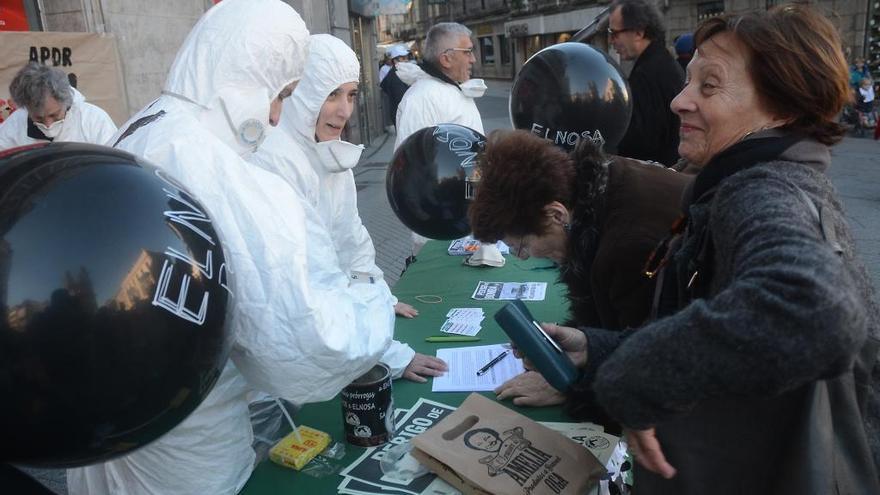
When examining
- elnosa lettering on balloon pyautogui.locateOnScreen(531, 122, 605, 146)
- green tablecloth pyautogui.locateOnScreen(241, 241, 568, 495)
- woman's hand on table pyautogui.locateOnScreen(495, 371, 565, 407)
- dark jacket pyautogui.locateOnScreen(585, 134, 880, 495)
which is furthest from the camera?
elnosa lettering on balloon pyautogui.locateOnScreen(531, 122, 605, 146)

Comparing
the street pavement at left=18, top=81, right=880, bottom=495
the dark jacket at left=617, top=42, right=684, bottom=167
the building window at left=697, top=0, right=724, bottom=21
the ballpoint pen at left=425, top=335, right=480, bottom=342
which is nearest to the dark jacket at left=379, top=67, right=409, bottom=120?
the street pavement at left=18, top=81, right=880, bottom=495

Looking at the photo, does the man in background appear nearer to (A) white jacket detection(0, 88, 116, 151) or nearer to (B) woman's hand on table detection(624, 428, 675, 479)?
(A) white jacket detection(0, 88, 116, 151)

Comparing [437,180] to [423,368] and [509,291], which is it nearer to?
[509,291]

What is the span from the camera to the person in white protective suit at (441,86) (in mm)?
4000

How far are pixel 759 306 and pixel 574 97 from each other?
7.01 feet

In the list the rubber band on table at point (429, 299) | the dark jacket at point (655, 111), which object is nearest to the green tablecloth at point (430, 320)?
the rubber band on table at point (429, 299)

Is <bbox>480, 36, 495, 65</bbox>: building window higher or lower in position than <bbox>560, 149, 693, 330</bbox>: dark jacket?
higher

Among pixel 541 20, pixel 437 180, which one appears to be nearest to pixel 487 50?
pixel 541 20

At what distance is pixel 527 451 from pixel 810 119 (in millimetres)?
946

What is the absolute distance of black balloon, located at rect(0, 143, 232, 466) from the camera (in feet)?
2.95

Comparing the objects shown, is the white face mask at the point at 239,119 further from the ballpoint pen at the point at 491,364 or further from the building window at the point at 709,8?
the building window at the point at 709,8

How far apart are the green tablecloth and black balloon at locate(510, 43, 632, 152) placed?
2.26ft

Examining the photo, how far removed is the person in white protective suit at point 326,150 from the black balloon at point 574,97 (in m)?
0.87

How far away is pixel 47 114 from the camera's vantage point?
4215 mm
